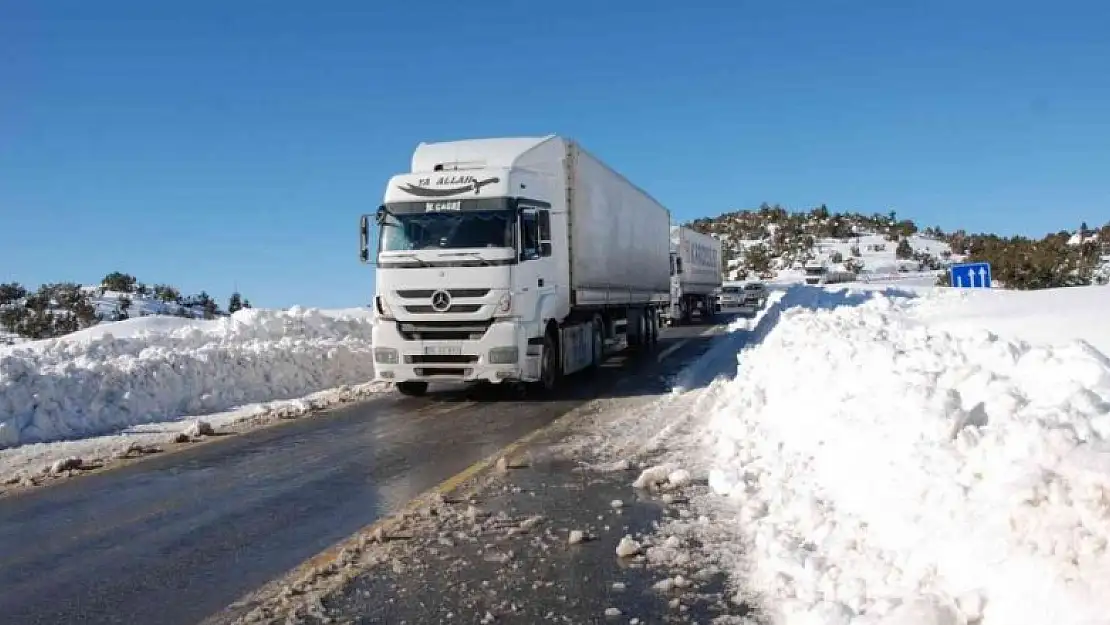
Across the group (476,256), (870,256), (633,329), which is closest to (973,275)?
(633,329)

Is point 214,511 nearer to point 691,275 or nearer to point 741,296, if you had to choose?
point 691,275

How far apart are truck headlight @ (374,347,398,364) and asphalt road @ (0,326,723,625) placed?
135cm

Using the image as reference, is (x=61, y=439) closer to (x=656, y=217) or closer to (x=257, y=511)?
(x=257, y=511)

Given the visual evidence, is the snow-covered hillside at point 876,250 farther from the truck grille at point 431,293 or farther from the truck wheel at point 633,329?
the truck grille at point 431,293

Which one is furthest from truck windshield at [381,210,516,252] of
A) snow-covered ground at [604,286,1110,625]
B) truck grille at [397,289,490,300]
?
snow-covered ground at [604,286,1110,625]

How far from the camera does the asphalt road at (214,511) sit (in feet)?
17.2

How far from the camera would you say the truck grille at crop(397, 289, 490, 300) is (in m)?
13.2

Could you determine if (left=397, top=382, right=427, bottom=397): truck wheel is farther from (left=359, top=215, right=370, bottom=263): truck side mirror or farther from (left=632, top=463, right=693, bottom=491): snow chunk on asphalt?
(left=632, top=463, right=693, bottom=491): snow chunk on asphalt

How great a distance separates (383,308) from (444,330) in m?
1.11

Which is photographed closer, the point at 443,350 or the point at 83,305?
the point at 443,350

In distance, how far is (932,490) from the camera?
15.4 ft

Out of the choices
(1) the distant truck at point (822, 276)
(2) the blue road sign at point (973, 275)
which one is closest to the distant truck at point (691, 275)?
(2) the blue road sign at point (973, 275)

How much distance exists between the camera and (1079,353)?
6.76 m

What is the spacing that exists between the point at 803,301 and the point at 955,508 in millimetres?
28847
